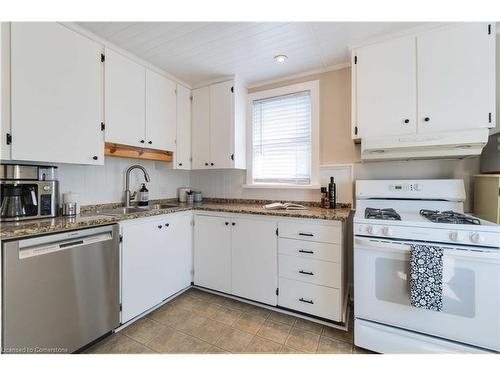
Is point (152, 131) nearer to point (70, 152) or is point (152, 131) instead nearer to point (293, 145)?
point (70, 152)

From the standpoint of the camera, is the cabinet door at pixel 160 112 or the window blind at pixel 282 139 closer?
the cabinet door at pixel 160 112

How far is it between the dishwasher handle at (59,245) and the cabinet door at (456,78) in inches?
97.3

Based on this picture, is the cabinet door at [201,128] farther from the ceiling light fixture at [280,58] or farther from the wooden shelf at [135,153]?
the ceiling light fixture at [280,58]

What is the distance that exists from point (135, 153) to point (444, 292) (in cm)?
263

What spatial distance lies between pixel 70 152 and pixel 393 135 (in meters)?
2.48

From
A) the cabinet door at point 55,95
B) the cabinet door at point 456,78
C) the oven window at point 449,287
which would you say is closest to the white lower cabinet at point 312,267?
the oven window at point 449,287

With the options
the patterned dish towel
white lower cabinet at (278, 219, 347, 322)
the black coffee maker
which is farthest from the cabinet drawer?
the black coffee maker

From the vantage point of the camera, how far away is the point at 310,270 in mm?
1800

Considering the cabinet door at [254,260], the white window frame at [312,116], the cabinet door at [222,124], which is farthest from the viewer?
the cabinet door at [222,124]

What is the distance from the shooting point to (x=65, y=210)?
169 cm

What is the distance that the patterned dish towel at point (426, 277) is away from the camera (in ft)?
4.12

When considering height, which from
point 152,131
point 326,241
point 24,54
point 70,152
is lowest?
point 326,241

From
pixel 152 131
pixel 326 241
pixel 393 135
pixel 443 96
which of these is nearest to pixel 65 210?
pixel 152 131

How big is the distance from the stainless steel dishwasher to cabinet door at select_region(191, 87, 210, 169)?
1.29 metres
